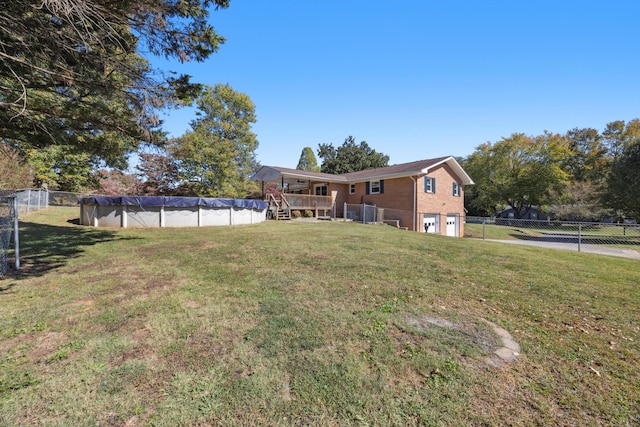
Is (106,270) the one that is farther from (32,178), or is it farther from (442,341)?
(32,178)

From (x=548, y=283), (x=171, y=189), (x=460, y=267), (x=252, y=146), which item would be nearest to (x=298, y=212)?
(x=252, y=146)

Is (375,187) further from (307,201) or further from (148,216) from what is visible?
(148,216)

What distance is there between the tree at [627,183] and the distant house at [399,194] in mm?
12408

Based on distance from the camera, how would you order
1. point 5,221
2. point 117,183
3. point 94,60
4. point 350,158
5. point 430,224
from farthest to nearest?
point 350,158
point 117,183
point 430,224
point 5,221
point 94,60

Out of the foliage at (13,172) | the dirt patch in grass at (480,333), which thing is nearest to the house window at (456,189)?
the dirt patch in grass at (480,333)

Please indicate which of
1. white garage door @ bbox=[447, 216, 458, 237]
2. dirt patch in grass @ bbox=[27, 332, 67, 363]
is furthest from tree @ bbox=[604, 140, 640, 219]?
dirt patch in grass @ bbox=[27, 332, 67, 363]

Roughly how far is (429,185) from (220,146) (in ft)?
53.0

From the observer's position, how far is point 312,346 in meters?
2.99

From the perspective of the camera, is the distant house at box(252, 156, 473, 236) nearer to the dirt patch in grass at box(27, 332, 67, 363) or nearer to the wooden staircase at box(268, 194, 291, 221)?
the wooden staircase at box(268, 194, 291, 221)

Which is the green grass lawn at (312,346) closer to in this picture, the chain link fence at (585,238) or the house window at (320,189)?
the chain link fence at (585,238)

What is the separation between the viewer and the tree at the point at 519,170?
35.5 meters

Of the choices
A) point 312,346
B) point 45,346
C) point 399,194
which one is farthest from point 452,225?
point 45,346

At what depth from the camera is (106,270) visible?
5.82 metres

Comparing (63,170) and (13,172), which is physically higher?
(63,170)
